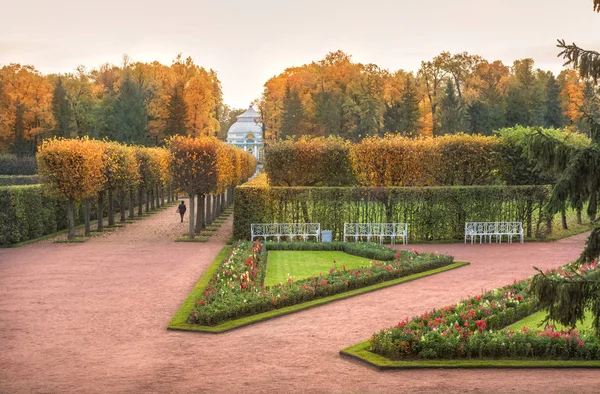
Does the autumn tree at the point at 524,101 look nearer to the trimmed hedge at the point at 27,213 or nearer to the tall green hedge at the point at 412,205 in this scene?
the tall green hedge at the point at 412,205

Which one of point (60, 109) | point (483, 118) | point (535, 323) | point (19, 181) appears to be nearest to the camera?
point (535, 323)

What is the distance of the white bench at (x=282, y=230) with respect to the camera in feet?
116

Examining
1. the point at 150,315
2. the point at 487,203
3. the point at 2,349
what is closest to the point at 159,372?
the point at 2,349

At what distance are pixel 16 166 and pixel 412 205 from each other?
52.1m

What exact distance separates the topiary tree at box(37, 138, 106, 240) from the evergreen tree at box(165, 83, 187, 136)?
Answer: 141 feet

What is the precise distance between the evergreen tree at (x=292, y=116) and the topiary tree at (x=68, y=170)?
161ft

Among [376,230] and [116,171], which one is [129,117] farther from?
[376,230]

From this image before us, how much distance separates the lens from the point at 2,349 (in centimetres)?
1550

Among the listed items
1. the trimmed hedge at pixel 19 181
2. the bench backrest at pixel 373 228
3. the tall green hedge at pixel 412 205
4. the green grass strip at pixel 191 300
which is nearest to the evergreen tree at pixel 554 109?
the tall green hedge at pixel 412 205

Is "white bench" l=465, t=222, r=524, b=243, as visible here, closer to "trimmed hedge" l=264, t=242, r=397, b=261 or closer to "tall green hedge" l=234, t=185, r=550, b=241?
"tall green hedge" l=234, t=185, r=550, b=241

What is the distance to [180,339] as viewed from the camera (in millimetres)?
16375

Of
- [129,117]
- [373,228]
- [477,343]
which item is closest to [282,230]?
[373,228]

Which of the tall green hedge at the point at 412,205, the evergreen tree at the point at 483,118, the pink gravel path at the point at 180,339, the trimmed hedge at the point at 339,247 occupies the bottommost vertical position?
the pink gravel path at the point at 180,339

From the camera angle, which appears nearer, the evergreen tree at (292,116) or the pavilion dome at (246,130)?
the evergreen tree at (292,116)
